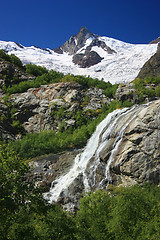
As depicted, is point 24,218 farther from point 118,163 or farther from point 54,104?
point 54,104

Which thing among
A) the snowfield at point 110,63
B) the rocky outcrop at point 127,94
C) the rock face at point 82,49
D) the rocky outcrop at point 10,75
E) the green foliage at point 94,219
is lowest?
the green foliage at point 94,219

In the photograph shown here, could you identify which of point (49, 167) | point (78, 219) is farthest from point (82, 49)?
point (78, 219)

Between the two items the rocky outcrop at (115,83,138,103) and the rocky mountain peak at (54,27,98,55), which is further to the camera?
the rocky mountain peak at (54,27,98,55)

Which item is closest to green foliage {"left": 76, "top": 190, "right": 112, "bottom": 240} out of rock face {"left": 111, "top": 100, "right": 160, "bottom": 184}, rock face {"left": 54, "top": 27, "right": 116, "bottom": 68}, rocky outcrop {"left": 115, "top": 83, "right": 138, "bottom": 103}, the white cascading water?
rock face {"left": 111, "top": 100, "right": 160, "bottom": 184}

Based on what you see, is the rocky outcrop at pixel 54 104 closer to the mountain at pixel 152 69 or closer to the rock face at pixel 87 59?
the mountain at pixel 152 69

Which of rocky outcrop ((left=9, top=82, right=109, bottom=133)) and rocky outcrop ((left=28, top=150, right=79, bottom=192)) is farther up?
rocky outcrop ((left=9, top=82, right=109, bottom=133))

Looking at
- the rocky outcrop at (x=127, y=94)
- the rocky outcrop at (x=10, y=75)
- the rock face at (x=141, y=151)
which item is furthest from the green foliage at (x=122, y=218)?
the rocky outcrop at (x=10, y=75)

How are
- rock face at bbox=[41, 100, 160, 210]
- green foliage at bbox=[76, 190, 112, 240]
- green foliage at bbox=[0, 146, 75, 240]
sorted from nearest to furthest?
green foliage at bbox=[0, 146, 75, 240], green foliage at bbox=[76, 190, 112, 240], rock face at bbox=[41, 100, 160, 210]

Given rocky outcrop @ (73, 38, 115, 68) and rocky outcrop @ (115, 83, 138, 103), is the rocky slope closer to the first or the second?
rocky outcrop @ (115, 83, 138, 103)

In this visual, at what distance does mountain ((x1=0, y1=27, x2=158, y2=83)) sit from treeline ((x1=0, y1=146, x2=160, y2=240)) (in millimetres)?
76807

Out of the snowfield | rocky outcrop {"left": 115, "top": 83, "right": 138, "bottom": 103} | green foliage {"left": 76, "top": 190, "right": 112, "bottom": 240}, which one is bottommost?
green foliage {"left": 76, "top": 190, "right": 112, "bottom": 240}

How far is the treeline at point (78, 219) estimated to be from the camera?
7785 millimetres

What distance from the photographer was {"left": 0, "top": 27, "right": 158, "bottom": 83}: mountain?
91.3m

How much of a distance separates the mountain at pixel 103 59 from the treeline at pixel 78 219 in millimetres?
76807
